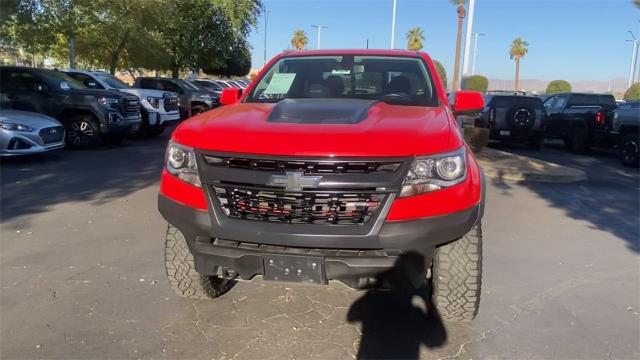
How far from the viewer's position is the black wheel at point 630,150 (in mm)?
11398

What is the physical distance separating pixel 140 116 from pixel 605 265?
1050 cm

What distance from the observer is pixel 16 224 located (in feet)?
18.3

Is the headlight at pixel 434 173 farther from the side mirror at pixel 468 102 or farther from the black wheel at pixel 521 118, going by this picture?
the black wheel at pixel 521 118

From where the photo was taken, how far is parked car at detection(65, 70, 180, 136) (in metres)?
13.3

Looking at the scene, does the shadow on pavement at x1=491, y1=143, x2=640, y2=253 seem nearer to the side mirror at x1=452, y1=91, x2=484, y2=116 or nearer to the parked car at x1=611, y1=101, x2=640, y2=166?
the parked car at x1=611, y1=101, x2=640, y2=166

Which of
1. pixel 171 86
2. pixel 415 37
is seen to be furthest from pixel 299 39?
pixel 171 86

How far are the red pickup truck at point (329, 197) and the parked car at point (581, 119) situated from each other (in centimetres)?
1152

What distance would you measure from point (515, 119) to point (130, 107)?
9542 mm

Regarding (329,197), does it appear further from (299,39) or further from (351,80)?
(299,39)

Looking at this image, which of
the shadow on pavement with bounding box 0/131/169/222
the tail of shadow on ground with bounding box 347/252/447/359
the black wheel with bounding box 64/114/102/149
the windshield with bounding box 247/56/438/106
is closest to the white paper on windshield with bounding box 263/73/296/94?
the windshield with bounding box 247/56/438/106

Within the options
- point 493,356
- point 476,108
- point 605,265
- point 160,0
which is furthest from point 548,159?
point 160,0

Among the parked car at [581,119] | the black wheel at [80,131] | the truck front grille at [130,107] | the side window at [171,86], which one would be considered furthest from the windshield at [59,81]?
the parked car at [581,119]

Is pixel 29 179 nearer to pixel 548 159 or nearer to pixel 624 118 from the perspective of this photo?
pixel 548 159

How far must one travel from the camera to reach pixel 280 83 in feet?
14.3
